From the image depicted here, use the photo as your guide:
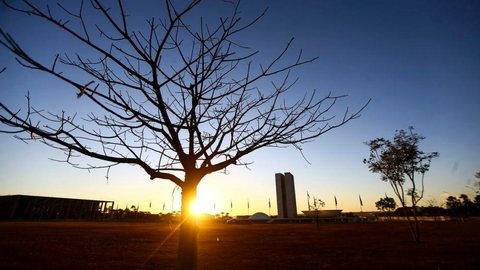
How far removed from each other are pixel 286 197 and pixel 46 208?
76131 millimetres

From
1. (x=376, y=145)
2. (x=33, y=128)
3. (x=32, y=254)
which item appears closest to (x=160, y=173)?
(x=33, y=128)

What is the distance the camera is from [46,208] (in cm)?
7175

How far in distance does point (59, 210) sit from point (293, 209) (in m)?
76.0

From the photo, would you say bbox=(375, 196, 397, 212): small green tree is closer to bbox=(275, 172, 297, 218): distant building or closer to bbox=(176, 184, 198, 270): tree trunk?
bbox=(275, 172, 297, 218): distant building

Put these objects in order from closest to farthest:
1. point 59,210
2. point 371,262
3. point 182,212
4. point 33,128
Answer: point 33,128, point 182,212, point 371,262, point 59,210

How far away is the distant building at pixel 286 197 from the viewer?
88.1 m

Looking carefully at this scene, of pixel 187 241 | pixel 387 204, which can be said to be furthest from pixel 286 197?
pixel 187 241

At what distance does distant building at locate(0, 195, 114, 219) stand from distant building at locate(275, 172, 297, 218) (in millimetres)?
64473

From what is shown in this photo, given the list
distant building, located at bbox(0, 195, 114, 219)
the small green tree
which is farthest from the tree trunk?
the small green tree

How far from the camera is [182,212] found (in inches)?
110

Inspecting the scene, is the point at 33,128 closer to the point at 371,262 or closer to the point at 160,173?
the point at 160,173

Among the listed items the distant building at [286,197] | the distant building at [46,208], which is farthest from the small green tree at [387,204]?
the distant building at [46,208]

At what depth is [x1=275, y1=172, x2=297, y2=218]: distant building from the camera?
88.1 m

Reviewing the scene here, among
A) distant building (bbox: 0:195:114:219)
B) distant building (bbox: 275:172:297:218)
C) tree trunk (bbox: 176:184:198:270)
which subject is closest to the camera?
tree trunk (bbox: 176:184:198:270)
